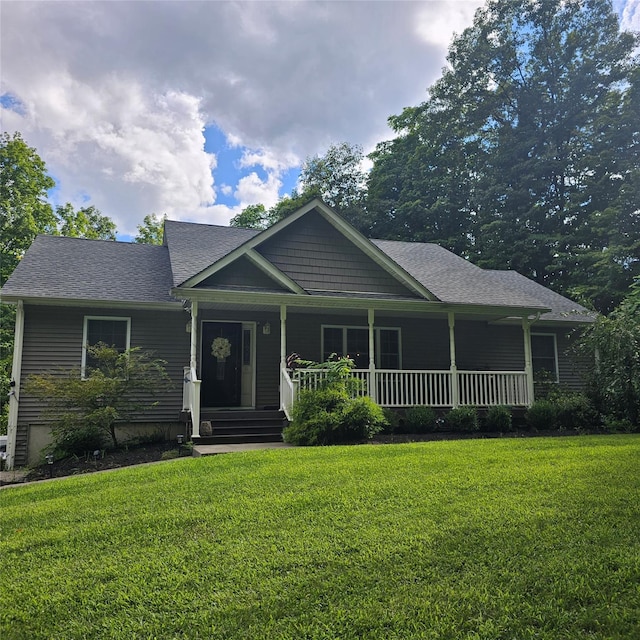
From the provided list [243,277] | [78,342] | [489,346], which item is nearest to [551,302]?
[489,346]

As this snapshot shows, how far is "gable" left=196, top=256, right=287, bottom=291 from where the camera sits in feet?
36.6

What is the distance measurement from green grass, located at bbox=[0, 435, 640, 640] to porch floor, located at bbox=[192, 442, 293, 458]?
262cm

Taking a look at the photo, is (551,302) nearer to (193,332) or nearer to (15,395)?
(193,332)

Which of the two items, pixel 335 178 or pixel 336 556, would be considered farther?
pixel 335 178

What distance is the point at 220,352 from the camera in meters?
12.5

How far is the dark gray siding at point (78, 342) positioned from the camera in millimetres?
11008

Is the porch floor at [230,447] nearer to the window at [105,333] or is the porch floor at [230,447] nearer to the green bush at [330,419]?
the green bush at [330,419]

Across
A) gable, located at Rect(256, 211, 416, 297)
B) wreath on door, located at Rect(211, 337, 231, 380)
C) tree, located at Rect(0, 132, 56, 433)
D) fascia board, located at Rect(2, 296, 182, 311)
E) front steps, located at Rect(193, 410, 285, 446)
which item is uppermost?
tree, located at Rect(0, 132, 56, 433)

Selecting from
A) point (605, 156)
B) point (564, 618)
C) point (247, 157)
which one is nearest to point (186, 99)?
point (247, 157)

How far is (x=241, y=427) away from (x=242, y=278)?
322 centimetres

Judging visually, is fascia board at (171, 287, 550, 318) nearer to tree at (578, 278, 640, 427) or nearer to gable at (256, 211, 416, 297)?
gable at (256, 211, 416, 297)

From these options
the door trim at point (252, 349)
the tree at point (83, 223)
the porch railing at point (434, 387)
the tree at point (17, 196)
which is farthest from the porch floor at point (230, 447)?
the tree at point (83, 223)

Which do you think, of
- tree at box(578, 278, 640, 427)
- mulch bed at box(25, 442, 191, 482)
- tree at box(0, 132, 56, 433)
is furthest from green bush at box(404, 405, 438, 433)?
tree at box(0, 132, 56, 433)

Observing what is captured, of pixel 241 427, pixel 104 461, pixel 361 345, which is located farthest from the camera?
pixel 361 345
